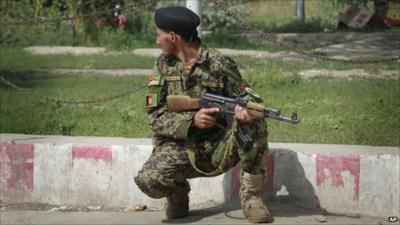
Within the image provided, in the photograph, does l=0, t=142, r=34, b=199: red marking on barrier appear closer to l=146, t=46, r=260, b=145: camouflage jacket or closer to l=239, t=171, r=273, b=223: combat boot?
l=146, t=46, r=260, b=145: camouflage jacket

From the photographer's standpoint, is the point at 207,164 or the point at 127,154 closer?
the point at 207,164

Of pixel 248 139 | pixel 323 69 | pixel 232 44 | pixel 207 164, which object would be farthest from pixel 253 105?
pixel 232 44

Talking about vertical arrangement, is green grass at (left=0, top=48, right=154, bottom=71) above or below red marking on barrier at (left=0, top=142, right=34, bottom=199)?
above

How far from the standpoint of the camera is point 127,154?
6348 millimetres

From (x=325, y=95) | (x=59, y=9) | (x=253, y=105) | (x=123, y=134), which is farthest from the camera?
(x=59, y=9)

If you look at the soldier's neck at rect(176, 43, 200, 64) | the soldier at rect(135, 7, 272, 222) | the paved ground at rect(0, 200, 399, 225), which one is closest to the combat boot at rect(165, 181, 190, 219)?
the paved ground at rect(0, 200, 399, 225)

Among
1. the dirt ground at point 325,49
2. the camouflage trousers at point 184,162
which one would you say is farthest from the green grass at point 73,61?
the camouflage trousers at point 184,162

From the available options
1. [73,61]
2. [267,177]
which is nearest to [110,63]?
[73,61]

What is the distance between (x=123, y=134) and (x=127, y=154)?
1363 mm

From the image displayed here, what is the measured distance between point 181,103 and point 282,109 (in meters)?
3.56

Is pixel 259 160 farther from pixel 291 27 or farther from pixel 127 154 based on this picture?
pixel 291 27

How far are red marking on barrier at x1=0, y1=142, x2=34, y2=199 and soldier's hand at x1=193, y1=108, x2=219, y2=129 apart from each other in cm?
187

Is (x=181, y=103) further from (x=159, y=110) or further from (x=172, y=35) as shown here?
(x=172, y=35)

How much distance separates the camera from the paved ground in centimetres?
562
